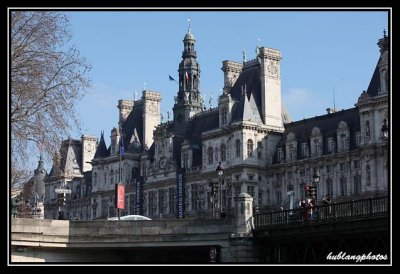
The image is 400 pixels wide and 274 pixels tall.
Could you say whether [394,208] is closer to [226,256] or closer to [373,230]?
[373,230]

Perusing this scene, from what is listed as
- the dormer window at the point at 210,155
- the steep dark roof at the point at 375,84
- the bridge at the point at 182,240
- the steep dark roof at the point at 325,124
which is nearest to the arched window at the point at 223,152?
the dormer window at the point at 210,155

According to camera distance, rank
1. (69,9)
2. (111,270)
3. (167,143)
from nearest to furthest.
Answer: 1. (69,9)
2. (111,270)
3. (167,143)

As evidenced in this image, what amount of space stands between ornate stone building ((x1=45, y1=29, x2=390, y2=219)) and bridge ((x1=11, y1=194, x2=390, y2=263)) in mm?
35523

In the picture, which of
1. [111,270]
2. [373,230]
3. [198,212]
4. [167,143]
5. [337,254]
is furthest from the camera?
[167,143]

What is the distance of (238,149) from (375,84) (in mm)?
20946

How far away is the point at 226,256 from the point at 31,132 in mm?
14052

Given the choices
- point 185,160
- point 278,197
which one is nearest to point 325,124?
point 278,197

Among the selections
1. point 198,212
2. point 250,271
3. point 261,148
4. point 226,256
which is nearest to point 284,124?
point 261,148

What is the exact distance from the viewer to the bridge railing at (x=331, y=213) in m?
44.9

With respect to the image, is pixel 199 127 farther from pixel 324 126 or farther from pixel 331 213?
pixel 331 213

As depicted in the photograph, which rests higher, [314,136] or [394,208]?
[314,136]

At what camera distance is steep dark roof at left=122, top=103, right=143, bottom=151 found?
436ft

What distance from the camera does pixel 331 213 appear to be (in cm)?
4797

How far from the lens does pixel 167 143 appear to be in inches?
4685
